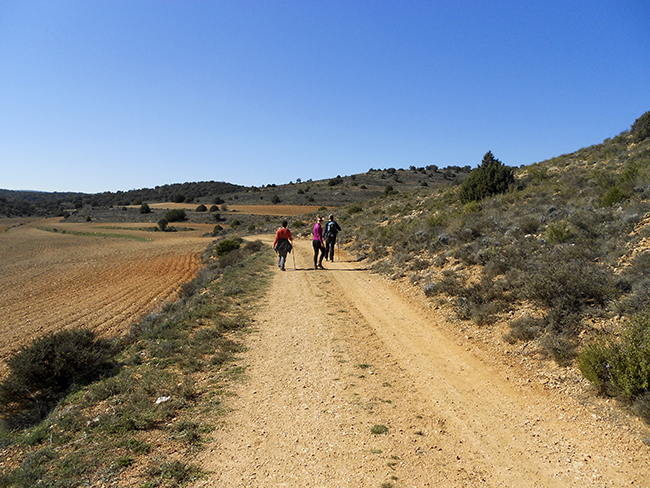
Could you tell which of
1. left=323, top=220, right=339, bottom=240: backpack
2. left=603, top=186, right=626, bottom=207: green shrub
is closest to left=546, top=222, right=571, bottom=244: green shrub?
left=603, top=186, right=626, bottom=207: green shrub

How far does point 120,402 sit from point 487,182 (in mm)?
21748

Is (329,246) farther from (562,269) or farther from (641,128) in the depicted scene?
(641,128)

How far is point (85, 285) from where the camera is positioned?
2031 centimetres

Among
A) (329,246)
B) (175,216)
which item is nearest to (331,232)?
(329,246)

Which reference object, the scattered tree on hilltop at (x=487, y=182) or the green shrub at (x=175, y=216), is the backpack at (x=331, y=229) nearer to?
the scattered tree on hilltop at (x=487, y=182)

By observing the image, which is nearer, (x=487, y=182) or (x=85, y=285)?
(x=85, y=285)

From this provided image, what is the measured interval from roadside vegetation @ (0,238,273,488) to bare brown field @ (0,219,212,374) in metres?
4.07

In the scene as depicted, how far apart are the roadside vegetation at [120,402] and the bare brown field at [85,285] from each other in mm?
4068

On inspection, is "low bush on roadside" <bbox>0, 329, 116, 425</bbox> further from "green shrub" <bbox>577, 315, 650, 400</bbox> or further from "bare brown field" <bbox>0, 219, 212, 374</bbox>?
"green shrub" <bbox>577, 315, 650, 400</bbox>

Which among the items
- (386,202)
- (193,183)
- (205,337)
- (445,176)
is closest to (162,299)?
(205,337)

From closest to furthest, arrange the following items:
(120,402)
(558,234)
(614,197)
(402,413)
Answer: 1. (402,413)
2. (120,402)
3. (558,234)
4. (614,197)

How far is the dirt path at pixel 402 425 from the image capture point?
3.55m

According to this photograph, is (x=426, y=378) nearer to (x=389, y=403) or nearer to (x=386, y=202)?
(x=389, y=403)

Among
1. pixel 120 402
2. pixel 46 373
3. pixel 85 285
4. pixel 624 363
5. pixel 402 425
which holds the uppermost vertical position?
pixel 624 363
